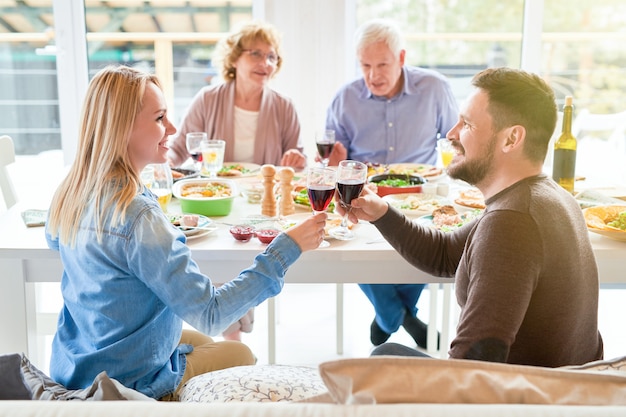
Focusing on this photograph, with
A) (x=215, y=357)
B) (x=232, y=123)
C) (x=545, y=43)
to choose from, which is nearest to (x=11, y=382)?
(x=215, y=357)

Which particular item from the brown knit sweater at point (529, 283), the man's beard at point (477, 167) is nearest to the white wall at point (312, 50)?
the man's beard at point (477, 167)

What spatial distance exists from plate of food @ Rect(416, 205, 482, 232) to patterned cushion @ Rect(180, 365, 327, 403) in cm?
64

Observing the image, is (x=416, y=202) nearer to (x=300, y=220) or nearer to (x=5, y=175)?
(x=300, y=220)

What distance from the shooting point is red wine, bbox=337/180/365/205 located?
1.87m

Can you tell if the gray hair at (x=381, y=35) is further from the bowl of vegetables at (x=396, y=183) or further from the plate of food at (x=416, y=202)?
the plate of food at (x=416, y=202)

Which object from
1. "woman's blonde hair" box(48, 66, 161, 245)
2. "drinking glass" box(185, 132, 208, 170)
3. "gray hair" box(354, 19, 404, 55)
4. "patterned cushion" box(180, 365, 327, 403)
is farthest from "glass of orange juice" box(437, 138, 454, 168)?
"woman's blonde hair" box(48, 66, 161, 245)

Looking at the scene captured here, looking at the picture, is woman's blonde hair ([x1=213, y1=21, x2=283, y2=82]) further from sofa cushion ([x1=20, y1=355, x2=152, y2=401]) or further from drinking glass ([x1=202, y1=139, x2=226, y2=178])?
sofa cushion ([x1=20, y1=355, x2=152, y2=401])

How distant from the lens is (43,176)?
462cm

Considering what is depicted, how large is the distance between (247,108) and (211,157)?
87 centimetres

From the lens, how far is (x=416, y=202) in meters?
2.33

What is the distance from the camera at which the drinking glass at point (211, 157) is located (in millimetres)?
2617

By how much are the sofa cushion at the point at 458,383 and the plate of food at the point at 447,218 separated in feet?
3.30

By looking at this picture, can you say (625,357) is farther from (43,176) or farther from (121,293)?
(43,176)

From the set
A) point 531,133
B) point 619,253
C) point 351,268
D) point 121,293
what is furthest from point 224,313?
point 619,253
